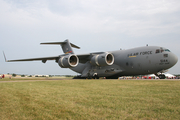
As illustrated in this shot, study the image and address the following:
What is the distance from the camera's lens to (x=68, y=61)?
2084cm

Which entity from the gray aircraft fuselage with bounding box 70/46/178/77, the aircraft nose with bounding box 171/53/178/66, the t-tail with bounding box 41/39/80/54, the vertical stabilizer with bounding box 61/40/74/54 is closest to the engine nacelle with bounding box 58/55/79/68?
the gray aircraft fuselage with bounding box 70/46/178/77

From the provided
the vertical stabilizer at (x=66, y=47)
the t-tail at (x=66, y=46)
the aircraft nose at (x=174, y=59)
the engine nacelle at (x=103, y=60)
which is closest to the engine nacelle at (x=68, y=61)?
the engine nacelle at (x=103, y=60)

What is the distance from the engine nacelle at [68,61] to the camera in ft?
68.7

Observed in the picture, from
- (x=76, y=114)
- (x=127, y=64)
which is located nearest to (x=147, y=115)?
(x=76, y=114)

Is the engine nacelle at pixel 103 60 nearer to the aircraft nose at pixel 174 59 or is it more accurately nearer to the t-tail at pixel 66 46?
the t-tail at pixel 66 46

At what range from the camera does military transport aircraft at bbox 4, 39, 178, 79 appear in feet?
60.6

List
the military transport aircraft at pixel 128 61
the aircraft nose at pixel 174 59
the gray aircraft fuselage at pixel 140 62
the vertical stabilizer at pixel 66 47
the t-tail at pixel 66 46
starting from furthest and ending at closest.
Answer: the vertical stabilizer at pixel 66 47 < the t-tail at pixel 66 46 < the military transport aircraft at pixel 128 61 < the gray aircraft fuselage at pixel 140 62 < the aircraft nose at pixel 174 59

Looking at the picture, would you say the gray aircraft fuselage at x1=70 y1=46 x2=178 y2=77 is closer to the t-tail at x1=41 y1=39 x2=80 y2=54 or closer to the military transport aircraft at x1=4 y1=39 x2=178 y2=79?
the military transport aircraft at x1=4 y1=39 x2=178 y2=79

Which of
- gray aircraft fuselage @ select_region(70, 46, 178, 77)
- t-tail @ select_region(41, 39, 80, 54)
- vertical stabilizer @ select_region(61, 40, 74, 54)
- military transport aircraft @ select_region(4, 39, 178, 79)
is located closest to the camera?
gray aircraft fuselage @ select_region(70, 46, 178, 77)

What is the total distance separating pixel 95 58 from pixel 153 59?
721 cm

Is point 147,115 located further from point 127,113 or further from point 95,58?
point 95,58

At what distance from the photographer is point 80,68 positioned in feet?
91.3

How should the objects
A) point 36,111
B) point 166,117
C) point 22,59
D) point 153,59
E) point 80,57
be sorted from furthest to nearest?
point 22,59
point 80,57
point 153,59
point 36,111
point 166,117

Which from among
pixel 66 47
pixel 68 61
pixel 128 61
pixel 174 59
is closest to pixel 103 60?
pixel 128 61
